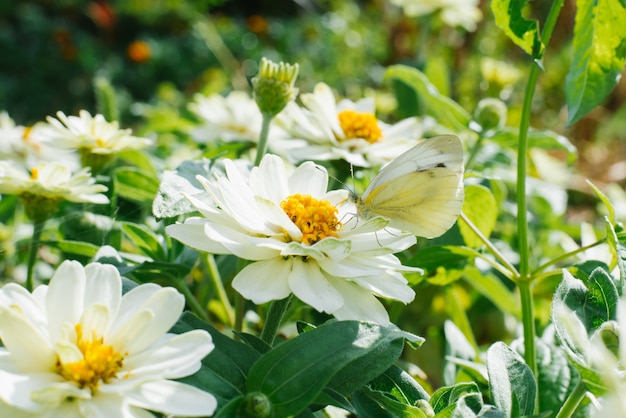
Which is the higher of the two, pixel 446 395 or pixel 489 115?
pixel 489 115

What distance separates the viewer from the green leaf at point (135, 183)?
0.84 m

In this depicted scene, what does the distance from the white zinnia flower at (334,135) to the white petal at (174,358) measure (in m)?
0.41

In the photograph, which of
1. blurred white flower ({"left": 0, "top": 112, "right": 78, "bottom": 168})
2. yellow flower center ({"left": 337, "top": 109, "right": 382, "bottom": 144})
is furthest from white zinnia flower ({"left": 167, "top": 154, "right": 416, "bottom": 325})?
blurred white flower ({"left": 0, "top": 112, "right": 78, "bottom": 168})

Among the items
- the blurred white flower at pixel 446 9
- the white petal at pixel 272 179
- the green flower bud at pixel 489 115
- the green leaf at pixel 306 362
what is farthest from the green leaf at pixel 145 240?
the blurred white flower at pixel 446 9

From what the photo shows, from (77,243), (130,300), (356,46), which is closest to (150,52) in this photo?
(356,46)

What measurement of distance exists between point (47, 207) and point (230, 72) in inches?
62.0

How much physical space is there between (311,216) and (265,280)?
0.30 ft

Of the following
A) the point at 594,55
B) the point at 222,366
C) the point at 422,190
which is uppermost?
the point at 594,55

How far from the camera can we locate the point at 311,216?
64 centimetres

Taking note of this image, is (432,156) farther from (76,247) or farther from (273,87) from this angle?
(76,247)

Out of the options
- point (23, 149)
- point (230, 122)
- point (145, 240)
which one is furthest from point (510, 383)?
point (23, 149)

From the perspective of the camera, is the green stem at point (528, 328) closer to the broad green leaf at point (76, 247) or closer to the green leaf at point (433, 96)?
the green leaf at point (433, 96)

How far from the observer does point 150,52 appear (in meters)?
3.22

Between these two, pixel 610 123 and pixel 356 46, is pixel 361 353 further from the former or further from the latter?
pixel 610 123
